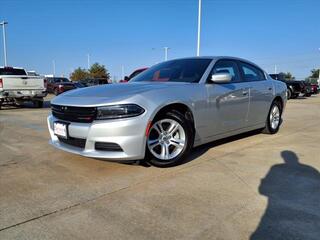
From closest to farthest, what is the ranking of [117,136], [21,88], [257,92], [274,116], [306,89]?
1. [117,136]
2. [257,92]
3. [274,116]
4. [21,88]
5. [306,89]

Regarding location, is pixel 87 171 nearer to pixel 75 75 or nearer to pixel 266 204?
pixel 266 204

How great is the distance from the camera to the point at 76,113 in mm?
3854

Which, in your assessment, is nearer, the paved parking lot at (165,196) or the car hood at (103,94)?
the paved parking lot at (165,196)

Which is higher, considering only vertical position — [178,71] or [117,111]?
[178,71]

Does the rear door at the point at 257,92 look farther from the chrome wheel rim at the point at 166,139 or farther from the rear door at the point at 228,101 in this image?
the chrome wheel rim at the point at 166,139

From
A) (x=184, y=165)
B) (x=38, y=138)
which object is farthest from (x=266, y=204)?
(x=38, y=138)

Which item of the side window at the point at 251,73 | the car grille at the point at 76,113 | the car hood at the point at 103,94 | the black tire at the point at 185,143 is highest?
the side window at the point at 251,73

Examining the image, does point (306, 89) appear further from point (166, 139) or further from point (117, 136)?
point (117, 136)

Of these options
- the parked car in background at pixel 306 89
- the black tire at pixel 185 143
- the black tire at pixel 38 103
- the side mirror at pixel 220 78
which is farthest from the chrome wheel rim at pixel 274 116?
the parked car in background at pixel 306 89

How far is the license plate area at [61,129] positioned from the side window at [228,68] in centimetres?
230

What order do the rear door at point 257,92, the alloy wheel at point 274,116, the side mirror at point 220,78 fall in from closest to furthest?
the side mirror at point 220,78, the rear door at point 257,92, the alloy wheel at point 274,116

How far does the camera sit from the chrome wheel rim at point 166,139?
4000 mm

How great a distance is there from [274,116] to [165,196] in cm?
420

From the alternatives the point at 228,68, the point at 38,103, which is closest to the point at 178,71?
the point at 228,68
